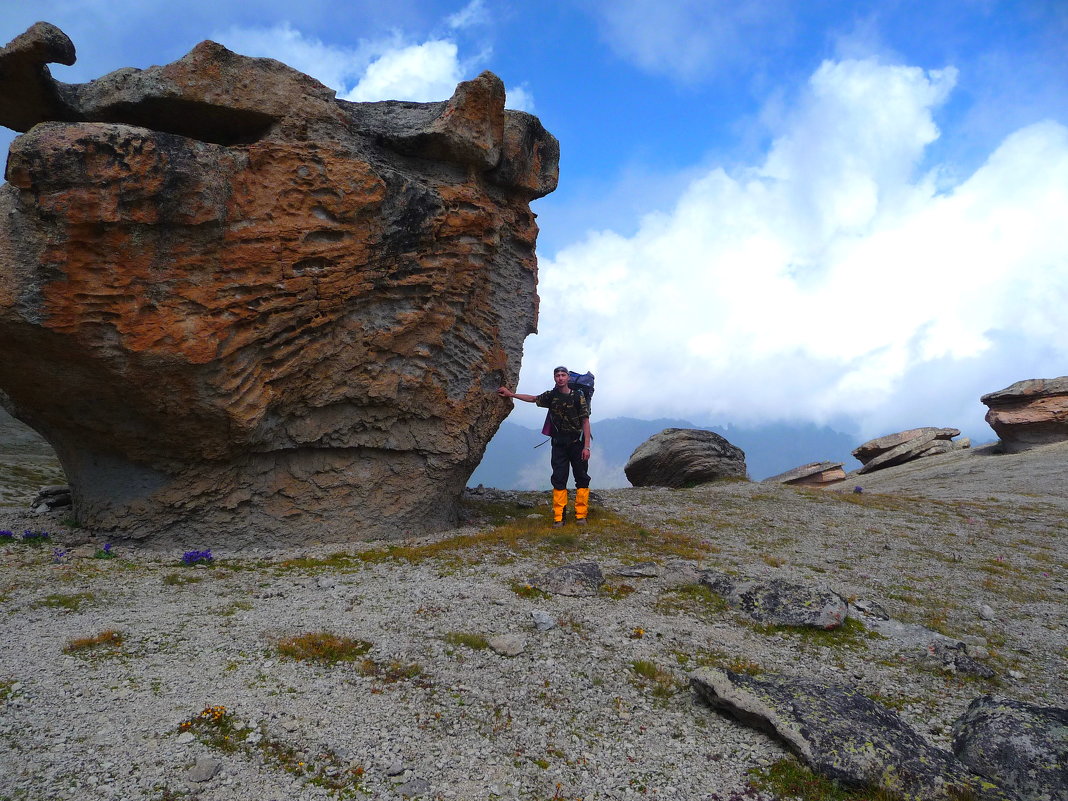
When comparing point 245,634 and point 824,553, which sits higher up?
point 824,553

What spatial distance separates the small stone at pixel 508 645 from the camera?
31.6 ft

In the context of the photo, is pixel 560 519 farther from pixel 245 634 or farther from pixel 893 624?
pixel 245 634

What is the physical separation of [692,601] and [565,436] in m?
7.34

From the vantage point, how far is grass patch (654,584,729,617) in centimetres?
1198

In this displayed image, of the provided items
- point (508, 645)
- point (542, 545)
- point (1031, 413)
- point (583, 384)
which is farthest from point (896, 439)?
point (508, 645)

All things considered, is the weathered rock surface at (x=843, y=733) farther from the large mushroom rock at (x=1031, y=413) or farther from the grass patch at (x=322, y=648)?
the large mushroom rock at (x=1031, y=413)

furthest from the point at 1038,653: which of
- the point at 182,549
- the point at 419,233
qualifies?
the point at 182,549

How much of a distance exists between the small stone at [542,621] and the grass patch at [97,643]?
6175 mm

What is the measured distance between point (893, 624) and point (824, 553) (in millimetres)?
6567

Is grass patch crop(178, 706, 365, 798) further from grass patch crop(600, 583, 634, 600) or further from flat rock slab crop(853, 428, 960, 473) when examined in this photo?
flat rock slab crop(853, 428, 960, 473)

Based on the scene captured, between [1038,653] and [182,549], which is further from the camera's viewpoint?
[182,549]

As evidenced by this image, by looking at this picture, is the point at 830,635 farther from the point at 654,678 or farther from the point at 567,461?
the point at 567,461

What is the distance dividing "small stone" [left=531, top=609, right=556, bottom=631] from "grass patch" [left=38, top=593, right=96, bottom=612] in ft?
25.3

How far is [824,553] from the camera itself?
18250 millimetres
